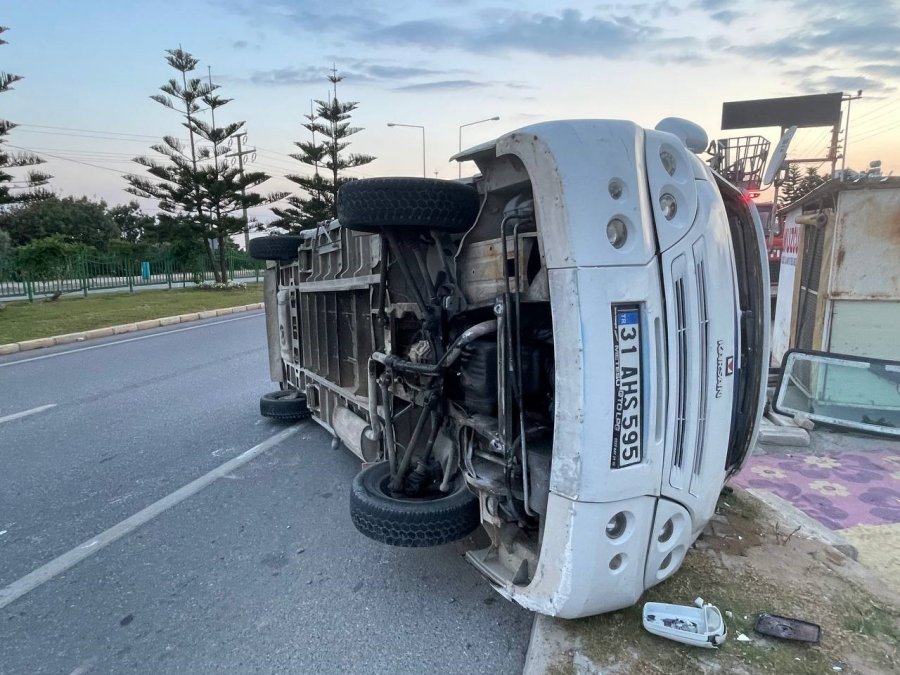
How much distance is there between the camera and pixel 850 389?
510 centimetres

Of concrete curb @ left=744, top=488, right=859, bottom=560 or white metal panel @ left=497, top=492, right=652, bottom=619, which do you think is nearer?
white metal panel @ left=497, top=492, right=652, bottom=619

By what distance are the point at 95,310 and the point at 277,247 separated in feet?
44.5

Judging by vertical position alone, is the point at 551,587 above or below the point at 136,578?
above

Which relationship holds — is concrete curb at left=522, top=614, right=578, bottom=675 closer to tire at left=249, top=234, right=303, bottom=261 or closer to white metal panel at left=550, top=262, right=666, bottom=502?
white metal panel at left=550, top=262, right=666, bottom=502

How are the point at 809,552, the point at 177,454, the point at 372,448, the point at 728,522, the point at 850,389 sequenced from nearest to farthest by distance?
the point at 809,552 < the point at 728,522 < the point at 372,448 < the point at 177,454 < the point at 850,389

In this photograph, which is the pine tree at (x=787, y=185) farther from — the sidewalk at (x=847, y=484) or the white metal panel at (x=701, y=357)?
the white metal panel at (x=701, y=357)

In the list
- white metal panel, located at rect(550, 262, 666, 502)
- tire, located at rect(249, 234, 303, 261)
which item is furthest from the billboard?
white metal panel, located at rect(550, 262, 666, 502)

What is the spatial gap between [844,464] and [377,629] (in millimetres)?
3767

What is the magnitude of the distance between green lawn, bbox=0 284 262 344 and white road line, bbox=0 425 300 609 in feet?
30.5

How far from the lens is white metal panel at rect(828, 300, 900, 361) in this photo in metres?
5.33

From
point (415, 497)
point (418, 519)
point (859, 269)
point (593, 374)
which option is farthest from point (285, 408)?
point (859, 269)

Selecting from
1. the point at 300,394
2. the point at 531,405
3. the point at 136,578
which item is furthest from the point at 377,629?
the point at 300,394

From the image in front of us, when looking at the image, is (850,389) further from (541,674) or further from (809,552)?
(541,674)

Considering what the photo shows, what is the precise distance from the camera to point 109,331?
40.5 feet
